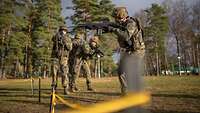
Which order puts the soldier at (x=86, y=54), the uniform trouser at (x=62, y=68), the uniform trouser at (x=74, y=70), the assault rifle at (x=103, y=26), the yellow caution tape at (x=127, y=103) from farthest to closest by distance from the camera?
the uniform trouser at (x=74, y=70) → the soldier at (x=86, y=54) → the uniform trouser at (x=62, y=68) → the assault rifle at (x=103, y=26) → the yellow caution tape at (x=127, y=103)

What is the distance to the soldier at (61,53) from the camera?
468 inches

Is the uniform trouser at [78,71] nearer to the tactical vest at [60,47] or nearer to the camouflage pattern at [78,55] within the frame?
the camouflage pattern at [78,55]

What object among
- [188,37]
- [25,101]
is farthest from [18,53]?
[25,101]

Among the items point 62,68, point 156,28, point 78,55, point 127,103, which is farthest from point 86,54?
point 156,28

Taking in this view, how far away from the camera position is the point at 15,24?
5609 centimetres

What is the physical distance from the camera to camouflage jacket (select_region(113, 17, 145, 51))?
7590 millimetres

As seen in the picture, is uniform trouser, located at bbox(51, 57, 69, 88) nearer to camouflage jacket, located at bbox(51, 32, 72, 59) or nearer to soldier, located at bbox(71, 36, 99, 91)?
camouflage jacket, located at bbox(51, 32, 72, 59)

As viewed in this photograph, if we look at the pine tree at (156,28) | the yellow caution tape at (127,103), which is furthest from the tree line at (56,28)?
the yellow caution tape at (127,103)

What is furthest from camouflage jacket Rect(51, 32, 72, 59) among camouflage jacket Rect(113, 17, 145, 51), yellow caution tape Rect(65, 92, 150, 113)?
yellow caution tape Rect(65, 92, 150, 113)

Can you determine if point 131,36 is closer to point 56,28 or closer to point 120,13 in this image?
point 120,13

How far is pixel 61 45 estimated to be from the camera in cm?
1200

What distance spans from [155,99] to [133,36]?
2.84m

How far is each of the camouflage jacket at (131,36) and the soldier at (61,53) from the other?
14.3ft

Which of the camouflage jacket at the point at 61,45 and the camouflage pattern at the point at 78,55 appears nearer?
the camouflage jacket at the point at 61,45
